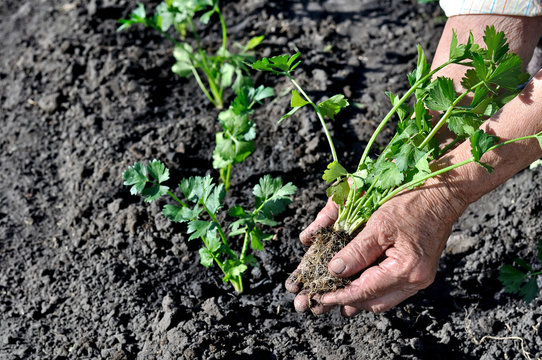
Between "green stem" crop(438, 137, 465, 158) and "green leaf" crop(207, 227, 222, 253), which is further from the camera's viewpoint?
"green leaf" crop(207, 227, 222, 253)

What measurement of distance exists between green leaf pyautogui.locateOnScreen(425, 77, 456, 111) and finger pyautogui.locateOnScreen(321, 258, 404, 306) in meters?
0.61

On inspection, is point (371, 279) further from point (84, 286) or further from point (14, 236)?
point (14, 236)

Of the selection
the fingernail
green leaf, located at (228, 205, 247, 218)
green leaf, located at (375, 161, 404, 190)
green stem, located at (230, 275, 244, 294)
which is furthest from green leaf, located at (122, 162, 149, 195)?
green leaf, located at (375, 161, 404, 190)

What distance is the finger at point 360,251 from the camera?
7.32 feet

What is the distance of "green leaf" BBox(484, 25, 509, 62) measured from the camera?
200 centimetres

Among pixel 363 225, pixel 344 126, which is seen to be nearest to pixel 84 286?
pixel 363 225

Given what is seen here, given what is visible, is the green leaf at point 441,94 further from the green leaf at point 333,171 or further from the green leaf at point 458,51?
the green leaf at point 333,171

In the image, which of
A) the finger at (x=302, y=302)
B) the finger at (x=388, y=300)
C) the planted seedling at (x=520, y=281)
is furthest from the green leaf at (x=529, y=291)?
the finger at (x=302, y=302)

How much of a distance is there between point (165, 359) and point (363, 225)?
99 centimetres

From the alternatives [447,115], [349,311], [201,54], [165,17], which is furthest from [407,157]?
[165,17]

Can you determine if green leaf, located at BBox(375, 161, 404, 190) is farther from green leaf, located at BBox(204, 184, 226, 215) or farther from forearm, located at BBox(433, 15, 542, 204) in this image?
green leaf, located at BBox(204, 184, 226, 215)

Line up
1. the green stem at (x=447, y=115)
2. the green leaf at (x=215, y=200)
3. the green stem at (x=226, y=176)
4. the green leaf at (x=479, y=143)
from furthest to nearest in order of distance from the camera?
the green stem at (x=226, y=176) → the green leaf at (x=215, y=200) → the green stem at (x=447, y=115) → the green leaf at (x=479, y=143)

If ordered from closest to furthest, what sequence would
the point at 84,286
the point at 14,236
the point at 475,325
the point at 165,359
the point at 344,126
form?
the point at 165,359, the point at 475,325, the point at 84,286, the point at 14,236, the point at 344,126

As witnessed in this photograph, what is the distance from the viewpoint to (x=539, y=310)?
8.66 feet
